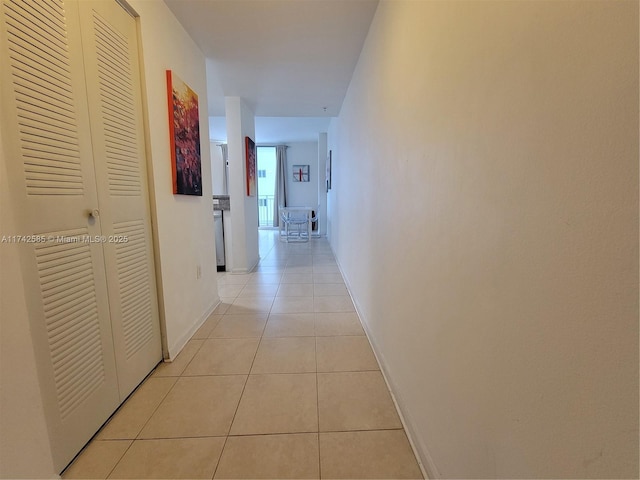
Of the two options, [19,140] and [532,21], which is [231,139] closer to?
[19,140]

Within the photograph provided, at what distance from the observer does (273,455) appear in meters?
1.20

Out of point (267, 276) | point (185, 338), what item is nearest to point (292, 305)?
point (185, 338)

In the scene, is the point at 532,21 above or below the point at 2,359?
above

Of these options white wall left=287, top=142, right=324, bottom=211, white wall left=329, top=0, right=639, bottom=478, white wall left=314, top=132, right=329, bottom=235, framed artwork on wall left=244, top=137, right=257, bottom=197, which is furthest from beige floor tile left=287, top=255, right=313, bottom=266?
white wall left=287, top=142, right=324, bottom=211

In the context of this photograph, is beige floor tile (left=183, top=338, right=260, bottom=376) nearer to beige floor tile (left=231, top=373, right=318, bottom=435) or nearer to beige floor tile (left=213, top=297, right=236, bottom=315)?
beige floor tile (left=231, top=373, right=318, bottom=435)

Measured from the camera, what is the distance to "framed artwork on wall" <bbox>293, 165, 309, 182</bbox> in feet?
28.7

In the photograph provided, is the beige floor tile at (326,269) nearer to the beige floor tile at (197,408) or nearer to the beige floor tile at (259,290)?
the beige floor tile at (259,290)

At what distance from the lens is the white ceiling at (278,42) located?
6.18 feet

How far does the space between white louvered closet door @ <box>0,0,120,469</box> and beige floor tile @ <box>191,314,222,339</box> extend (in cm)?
88

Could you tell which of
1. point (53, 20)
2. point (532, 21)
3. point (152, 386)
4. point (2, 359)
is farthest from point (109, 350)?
point (532, 21)

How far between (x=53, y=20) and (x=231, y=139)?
8.87ft

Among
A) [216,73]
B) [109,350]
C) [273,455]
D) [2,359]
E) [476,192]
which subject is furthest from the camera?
[216,73]

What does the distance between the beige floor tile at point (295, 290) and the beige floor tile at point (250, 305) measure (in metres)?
0.21

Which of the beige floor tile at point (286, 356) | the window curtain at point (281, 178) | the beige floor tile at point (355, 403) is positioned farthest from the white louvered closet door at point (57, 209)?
the window curtain at point (281, 178)
